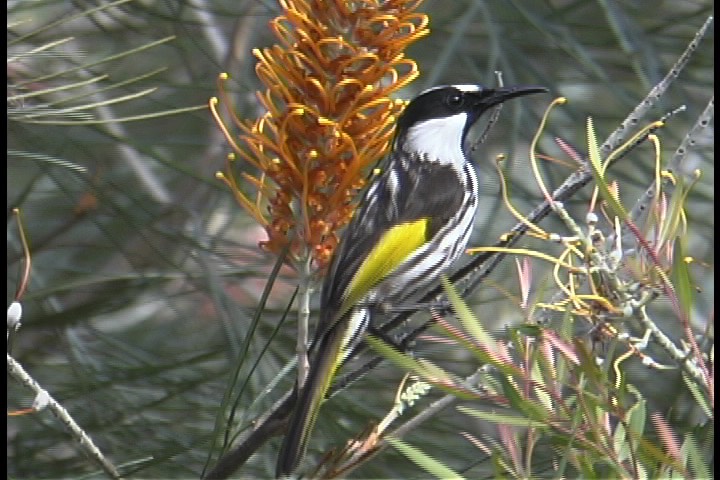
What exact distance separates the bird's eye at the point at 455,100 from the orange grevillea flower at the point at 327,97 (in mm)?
401

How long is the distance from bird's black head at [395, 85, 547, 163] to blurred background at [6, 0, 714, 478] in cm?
17

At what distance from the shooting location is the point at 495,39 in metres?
1.55

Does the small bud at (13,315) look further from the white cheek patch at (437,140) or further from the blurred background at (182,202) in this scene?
the white cheek patch at (437,140)

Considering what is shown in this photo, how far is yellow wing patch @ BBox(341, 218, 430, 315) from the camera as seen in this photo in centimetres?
113

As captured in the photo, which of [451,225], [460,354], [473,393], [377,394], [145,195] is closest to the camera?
[473,393]

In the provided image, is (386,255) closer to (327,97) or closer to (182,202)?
(327,97)

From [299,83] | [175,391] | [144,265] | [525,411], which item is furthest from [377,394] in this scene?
[525,411]

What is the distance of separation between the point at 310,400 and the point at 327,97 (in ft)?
0.76

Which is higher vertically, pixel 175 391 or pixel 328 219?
pixel 328 219

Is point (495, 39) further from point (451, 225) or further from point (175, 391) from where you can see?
point (175, 391)

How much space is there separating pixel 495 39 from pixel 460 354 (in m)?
0.56

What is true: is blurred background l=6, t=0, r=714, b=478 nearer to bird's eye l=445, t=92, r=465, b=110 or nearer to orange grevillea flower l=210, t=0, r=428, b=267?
bird's eye l=445, t=92, r=465, b=110

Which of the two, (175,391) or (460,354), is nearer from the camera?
(175,391)

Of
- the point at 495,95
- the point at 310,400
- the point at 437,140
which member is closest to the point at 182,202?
the point at 437,140
